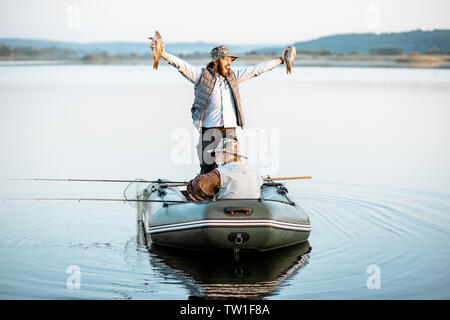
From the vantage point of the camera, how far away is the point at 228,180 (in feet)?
25.4

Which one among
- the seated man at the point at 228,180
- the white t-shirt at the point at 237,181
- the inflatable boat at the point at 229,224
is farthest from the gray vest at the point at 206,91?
the white t-shirt at the point at 237,181

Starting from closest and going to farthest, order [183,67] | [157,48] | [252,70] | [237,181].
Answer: [237,181] < [157,48] < [183,67] < [252,70]

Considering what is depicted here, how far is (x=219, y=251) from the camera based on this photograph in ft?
26.0

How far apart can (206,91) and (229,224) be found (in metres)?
1.84

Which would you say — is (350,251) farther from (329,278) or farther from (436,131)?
(436,131)

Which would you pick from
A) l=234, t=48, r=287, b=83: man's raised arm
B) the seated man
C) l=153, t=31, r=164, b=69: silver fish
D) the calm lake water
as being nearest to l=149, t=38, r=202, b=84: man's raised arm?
l=153, t=31, r=164, b=69: silver fish

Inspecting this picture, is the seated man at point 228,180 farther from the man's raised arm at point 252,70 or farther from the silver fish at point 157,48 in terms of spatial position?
the man's raised arm at point 252,70

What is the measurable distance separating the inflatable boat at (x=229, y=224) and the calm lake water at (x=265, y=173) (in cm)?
17

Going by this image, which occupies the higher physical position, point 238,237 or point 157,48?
point 157,48

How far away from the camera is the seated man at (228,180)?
7.73 m

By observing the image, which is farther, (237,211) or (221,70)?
(221,70)

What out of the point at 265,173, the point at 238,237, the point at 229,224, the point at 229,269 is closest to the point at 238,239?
the point at 238,237

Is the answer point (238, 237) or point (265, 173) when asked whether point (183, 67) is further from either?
point (265, 173)

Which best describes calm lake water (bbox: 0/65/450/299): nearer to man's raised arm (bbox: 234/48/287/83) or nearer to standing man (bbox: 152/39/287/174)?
standing man (bbox: 152/39/287/174)
